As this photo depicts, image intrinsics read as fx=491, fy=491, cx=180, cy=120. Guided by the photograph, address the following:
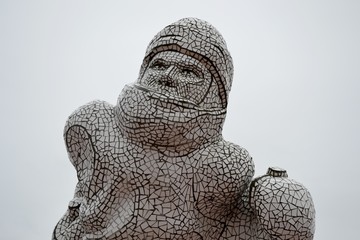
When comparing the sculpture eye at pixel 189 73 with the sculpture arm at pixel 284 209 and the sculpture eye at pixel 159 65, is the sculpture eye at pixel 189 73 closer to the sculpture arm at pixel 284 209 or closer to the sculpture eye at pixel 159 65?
the sculpture eye at pixel 159 65

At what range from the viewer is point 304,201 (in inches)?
200

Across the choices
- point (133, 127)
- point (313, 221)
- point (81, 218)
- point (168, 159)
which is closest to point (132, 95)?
point (133, 127)

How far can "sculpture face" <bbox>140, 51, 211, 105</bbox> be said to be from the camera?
17.8ft

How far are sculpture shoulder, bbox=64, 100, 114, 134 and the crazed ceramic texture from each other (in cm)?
1

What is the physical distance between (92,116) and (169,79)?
1.01 metres

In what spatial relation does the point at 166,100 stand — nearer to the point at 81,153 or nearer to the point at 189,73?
the point at 189,73

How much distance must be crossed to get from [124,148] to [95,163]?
0.38m

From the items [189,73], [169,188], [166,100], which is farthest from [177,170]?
[189,73]

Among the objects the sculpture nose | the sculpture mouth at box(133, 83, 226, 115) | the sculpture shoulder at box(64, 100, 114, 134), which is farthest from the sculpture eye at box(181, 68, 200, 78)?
the sculpture shoulder at box(64, 100, 114, 134)

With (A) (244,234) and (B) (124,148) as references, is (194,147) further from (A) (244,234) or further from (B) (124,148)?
(A) (244,234)

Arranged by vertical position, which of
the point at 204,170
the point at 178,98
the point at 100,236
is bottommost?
the point at 100,236

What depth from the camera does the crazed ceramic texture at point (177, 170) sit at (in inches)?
200

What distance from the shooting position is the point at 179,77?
18.0ft

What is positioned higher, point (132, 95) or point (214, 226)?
point (132, 95)
